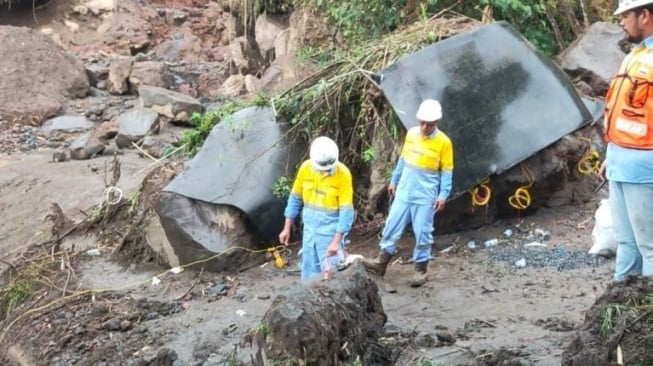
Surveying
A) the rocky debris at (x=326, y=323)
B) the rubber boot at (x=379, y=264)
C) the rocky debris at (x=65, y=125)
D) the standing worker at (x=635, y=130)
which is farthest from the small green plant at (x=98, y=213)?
the standing worker at (x=635, y=130)

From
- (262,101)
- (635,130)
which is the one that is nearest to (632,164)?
(635,130)

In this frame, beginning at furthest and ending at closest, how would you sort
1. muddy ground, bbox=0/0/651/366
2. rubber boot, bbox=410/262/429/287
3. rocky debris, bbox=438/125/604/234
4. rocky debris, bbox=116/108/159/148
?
1. rocky debris, bbox=116/108/159/148
2. rocky debris, bbox=438/125/604/234
3. rubber boot, bbox=410/262/429/287
4. muddy ground, bbox=0/0/651/366

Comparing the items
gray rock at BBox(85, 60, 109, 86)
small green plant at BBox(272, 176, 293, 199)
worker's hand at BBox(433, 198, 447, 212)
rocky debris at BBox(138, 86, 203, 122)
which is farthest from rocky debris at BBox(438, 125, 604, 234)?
gray rock at BBox(85, 60, 109, 86)

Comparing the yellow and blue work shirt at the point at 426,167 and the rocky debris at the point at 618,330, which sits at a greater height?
the rocky debris at the point at 618,330

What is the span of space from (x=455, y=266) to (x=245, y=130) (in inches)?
99.7

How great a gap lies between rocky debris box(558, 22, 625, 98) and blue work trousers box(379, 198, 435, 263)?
3.33 meters

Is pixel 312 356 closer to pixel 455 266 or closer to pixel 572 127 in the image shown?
pixel 455 266

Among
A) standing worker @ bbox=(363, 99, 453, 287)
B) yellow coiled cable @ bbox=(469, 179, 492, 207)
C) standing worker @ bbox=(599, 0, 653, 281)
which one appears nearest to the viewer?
standing worker @ bbox=(599, 0, 653, 281)

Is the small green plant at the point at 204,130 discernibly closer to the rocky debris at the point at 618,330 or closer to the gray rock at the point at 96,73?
the rocky debris at the point at 618,330

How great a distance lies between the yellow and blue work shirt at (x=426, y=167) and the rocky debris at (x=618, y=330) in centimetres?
271

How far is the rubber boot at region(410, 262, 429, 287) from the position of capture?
26.3 ft

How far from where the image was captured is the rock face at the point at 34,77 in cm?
1762

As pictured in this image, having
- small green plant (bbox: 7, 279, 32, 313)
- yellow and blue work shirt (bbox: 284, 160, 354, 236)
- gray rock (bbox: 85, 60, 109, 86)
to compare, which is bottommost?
gray rock (bbox: 85, 60, 109, 86)

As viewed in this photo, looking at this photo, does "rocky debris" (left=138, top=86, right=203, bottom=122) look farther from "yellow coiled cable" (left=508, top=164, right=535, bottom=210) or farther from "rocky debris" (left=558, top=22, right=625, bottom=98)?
"yellow coiled cable" (left=508, top=164, right=535, bottom=210)
